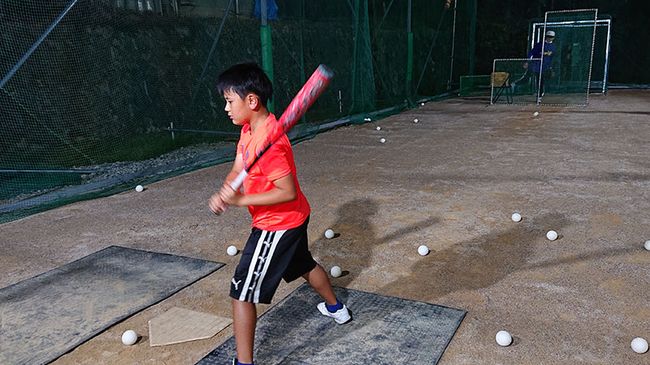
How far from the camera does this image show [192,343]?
2279mm

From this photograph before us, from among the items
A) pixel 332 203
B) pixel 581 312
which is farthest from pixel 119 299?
pixel 581 312

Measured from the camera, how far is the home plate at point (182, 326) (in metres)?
2.31

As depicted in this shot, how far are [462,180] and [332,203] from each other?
148 centimetres

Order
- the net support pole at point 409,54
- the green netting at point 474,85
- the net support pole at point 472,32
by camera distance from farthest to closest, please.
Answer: the net support pole at point 472,32, the green netting at point 474,85, the net support pole at point 409,54

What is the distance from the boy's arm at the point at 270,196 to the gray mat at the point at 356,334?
72 centimetres

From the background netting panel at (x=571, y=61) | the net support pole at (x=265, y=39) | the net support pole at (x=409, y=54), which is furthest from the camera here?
the background netting panel at (x=571, y=61)

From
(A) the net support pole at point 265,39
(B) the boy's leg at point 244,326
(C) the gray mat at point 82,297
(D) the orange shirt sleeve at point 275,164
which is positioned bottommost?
(C) the gray mat at point 82,297

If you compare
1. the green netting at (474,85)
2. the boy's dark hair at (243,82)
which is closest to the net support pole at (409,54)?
the green netting at (474,85)

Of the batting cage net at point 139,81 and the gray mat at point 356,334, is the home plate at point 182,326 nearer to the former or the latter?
the gray mat at point 356,334

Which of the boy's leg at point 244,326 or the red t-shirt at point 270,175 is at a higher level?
the red t-shirt at point 270,175

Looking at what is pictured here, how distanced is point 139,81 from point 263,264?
5719mm

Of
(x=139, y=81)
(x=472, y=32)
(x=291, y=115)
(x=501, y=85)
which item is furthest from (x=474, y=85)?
(x=291, y=115)

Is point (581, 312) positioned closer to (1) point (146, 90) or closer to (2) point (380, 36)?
(1) point (146, 90)

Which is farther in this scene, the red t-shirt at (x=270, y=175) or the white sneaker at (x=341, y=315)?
the white sneaker at (x=341, y=315)
